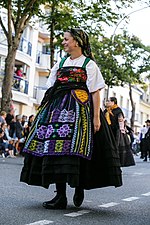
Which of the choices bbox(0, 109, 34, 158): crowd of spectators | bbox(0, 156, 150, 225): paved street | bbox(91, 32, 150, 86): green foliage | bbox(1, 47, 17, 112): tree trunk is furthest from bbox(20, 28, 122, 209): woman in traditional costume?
bbox(91, 32, 150, 86): green foliage

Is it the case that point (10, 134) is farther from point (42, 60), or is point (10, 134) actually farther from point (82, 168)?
point (42, 60)

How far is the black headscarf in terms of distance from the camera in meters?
6.66

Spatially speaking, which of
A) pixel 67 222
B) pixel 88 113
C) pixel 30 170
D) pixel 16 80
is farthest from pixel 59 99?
pixel 16 80

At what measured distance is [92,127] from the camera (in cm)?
644

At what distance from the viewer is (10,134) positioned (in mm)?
21766

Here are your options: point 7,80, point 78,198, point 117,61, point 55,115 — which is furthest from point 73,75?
point 117,61

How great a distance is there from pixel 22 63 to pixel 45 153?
40981 mm

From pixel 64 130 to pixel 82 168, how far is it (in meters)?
0.43

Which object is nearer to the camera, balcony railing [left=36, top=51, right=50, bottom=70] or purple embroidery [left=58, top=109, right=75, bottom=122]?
purple embroidery [left=58, top=109, right=75, bottom=122]

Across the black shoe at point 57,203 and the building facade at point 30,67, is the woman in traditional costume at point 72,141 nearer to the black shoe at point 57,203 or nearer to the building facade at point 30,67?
the black shoe at point 57,203

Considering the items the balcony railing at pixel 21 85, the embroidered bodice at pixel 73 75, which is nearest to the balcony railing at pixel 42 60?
the balcony railing at pixel 21 85

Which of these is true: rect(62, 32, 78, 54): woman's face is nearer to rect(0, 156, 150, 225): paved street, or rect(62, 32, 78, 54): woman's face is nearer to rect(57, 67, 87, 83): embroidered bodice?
rect(57, 67, 87, 83): embroidered bodice

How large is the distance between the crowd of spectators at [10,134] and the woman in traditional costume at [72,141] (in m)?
13.5

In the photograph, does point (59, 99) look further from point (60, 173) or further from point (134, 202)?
point (134, 202)
